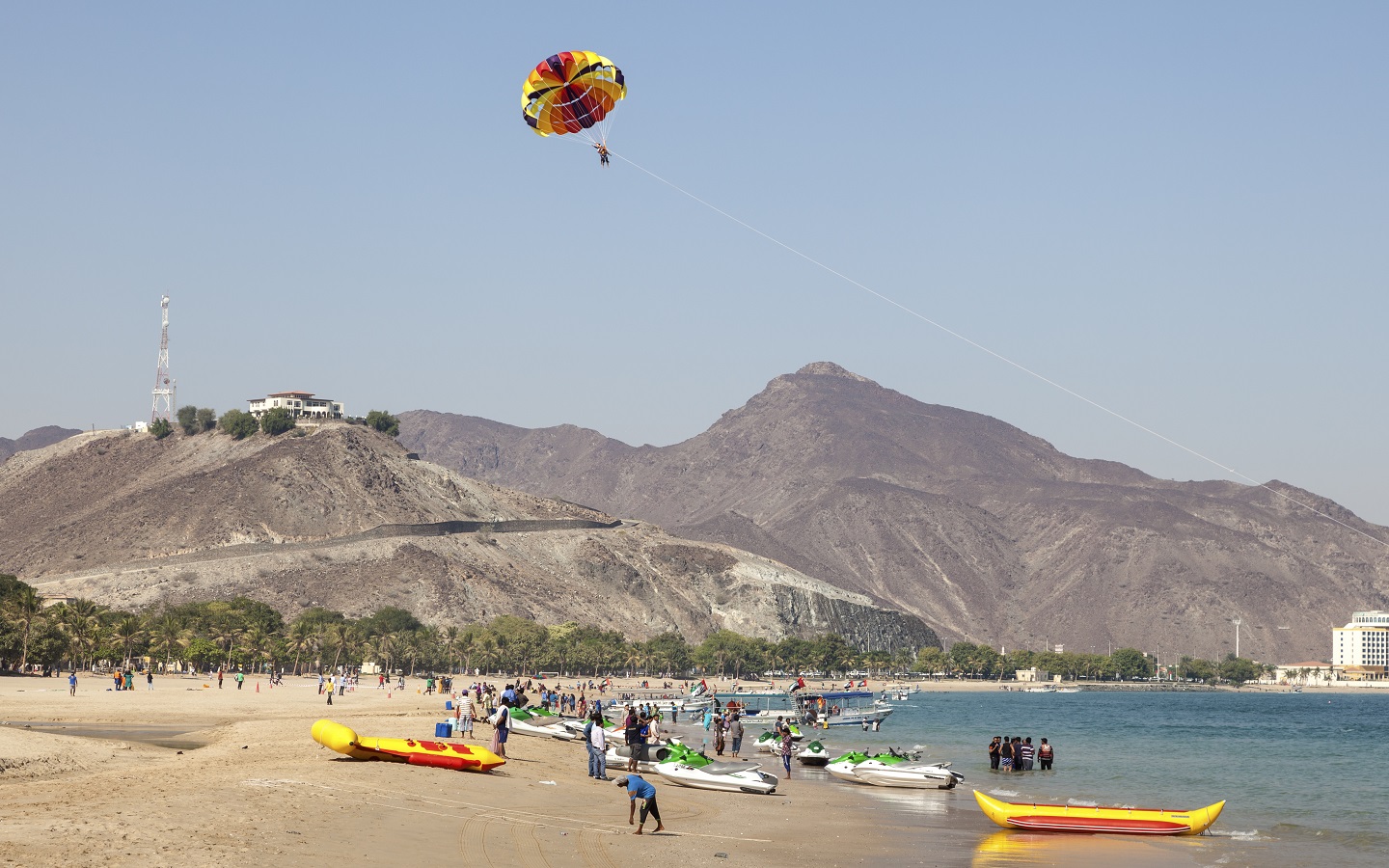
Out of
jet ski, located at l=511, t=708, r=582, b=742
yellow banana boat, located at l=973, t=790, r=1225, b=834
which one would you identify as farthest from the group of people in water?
yellow banana boat, located at l=973, t=790, r=1225, b=834

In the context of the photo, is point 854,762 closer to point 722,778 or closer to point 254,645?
point 722,778

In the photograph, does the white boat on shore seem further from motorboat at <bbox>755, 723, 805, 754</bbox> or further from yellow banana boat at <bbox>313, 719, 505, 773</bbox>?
motorboat at <bbox>755, 723, 805, 754</bbox>

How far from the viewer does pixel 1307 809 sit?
48.2 metres

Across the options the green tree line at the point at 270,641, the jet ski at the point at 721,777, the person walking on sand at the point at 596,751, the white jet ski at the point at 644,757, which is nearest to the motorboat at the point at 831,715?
the white jet ski at the point at 644,757

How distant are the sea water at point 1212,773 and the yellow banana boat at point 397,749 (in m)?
12.7

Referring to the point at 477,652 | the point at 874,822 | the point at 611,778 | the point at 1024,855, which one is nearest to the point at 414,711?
the point at 611,778

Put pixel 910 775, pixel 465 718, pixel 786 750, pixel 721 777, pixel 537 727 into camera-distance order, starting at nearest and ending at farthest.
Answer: pixel 721 777 → pixel 910 775 → pixel 465 718 → pixel 786 750 → pixel 537 727

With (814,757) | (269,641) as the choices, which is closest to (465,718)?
(814,757)

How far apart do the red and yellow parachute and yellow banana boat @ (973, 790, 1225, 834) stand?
3028 cm

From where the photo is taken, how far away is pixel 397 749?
3659cm

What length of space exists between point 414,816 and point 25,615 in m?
86.4

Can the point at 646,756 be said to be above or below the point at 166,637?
below

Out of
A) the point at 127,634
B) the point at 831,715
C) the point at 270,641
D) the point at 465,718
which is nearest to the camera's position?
the point at 465,718

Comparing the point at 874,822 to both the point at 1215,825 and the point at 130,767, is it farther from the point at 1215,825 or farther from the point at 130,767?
the point at 130,767
